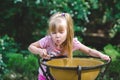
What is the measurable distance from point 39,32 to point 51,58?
254 centimetres

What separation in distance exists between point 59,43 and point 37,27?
2.59 metres

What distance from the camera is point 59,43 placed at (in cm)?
412

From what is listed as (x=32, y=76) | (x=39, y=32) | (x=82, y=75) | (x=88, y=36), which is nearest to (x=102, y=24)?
(x=88, y=36)

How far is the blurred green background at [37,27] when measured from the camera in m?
5.51

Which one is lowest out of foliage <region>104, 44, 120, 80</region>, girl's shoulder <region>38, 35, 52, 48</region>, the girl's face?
foliage <region>104, 44, 120, 80</region>

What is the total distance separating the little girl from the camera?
402cm

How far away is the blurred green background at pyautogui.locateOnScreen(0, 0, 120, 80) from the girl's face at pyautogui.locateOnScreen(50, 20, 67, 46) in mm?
1467

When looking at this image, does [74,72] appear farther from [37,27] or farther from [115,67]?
[37,27]

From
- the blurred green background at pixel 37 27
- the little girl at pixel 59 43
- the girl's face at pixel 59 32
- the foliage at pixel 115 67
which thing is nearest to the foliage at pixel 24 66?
the blurred green background at pixel 37 27

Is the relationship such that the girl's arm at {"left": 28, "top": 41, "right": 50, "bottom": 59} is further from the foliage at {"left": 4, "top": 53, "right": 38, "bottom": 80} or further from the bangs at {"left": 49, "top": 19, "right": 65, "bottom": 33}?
the foliage at {"left": 4, "top": 53, "right": 38, "bottom": 80}

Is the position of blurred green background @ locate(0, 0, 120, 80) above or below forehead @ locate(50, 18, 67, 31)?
below

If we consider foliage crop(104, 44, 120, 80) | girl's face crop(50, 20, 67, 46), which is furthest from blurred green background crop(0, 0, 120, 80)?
girl's face crop(50, 20, 67, 46)

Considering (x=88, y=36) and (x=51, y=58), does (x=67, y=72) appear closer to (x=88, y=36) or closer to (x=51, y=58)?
(x=51, y=58)

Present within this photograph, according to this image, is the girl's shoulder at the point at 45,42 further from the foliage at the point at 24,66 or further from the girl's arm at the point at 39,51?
the foliage at the point at 24,66
